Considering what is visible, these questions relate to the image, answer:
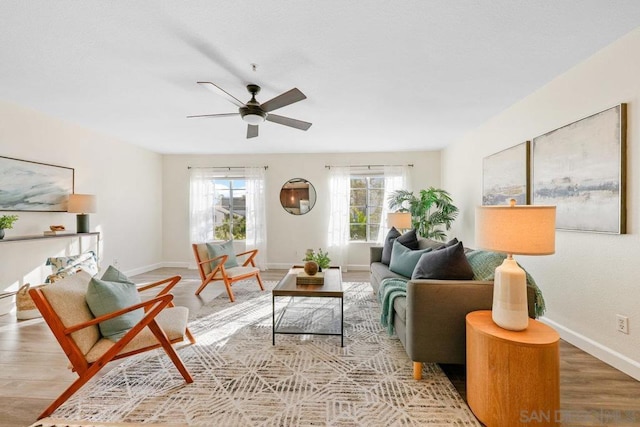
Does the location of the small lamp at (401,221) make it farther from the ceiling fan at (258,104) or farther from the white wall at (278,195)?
the ceiling fan at (258,104)

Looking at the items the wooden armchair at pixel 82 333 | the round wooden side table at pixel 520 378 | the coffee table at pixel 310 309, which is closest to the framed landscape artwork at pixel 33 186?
the wooden armchair at pixel 82 333

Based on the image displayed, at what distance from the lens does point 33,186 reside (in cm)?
345

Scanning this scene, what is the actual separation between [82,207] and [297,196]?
346 cm

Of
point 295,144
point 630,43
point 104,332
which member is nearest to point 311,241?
point 295,144

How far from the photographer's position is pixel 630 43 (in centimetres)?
202

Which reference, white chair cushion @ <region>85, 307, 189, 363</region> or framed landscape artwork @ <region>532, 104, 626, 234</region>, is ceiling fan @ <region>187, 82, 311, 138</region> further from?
framed landscape artwork @ <region>532, 104, 626, 234</region>

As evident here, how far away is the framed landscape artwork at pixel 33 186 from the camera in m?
3.19

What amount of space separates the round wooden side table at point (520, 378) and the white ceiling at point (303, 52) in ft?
6.51

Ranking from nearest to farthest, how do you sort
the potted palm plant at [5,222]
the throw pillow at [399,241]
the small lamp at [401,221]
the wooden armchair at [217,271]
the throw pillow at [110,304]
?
1. the throw pillow at [110,304]
2. the potted palm plant at [5,222]
3. the throw pillow at [399,241]
4. the wooden armchair at [217,271]
5. the small lamp at [401,221]

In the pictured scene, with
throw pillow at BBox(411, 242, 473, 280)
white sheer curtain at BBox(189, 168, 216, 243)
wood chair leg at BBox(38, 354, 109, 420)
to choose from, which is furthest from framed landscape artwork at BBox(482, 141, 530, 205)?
white sheer curtain at BBox(189, 168, 216, 243)

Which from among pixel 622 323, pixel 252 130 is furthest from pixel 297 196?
pixel 622 323

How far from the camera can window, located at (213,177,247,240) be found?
5984 millimetres

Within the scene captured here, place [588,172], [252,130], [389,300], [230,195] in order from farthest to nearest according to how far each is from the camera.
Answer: [230,195], [252,130], [389,300], [588,172]

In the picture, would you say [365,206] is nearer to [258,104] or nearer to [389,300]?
[389,300]
